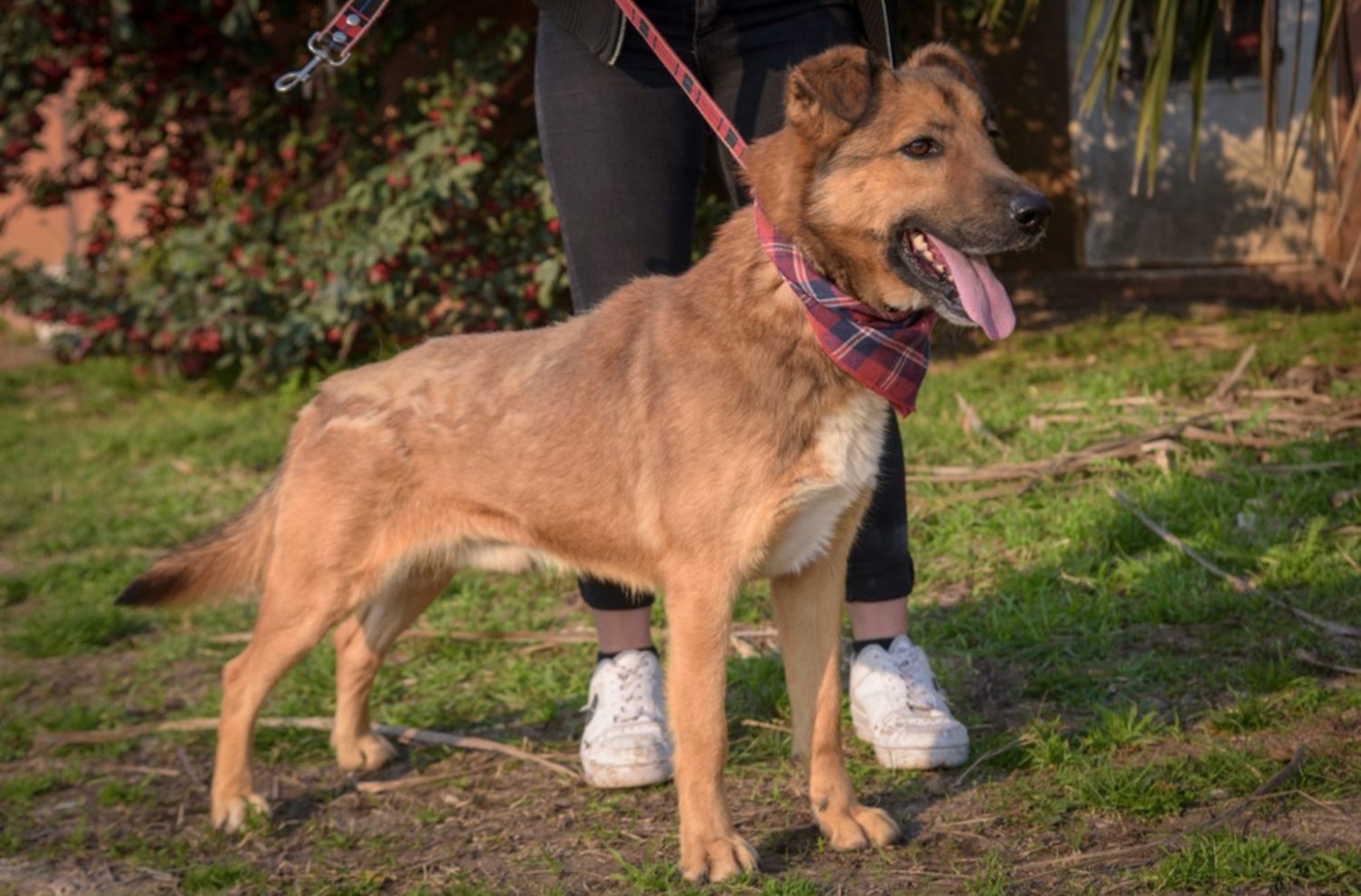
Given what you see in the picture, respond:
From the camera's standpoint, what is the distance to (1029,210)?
9.82 feet

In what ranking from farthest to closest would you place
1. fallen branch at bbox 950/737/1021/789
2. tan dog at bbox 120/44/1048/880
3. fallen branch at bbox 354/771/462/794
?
fallen branch at bbox 354/771/462/794 < fallen branch at bbox 950/737/1021/789 < tan dog at bbox 120/44/1048/880

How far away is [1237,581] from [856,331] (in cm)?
203

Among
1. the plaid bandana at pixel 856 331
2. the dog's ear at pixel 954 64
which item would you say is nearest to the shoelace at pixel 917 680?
the plaid bandana at pixel 856 331

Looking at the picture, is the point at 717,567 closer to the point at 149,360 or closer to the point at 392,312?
the point at 392,312

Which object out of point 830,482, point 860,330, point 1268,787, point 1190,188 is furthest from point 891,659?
point 1190,188

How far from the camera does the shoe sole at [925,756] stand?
11.9 ft

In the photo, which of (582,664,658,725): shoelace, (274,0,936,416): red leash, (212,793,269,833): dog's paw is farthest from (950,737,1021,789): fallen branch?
(212,793,269,833): dog's paw

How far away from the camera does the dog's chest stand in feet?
10.3

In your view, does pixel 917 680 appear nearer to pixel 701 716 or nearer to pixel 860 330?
pixel 701 716

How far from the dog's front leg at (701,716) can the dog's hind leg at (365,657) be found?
115 cm

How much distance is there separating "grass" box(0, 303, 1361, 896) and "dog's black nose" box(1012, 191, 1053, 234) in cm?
130

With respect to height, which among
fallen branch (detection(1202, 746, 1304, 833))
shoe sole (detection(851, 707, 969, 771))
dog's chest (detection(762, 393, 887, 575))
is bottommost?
shoe sole (detection(851, 707, 969, 771))

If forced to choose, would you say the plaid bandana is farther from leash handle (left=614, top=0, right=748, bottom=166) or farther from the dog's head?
leash handle (left=614, top=0, right=748, bottom=166)

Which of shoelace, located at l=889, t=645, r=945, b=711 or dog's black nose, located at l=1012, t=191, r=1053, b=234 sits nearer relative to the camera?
dog's black nose, located at l=1012, t=191, r=1053, b=234
